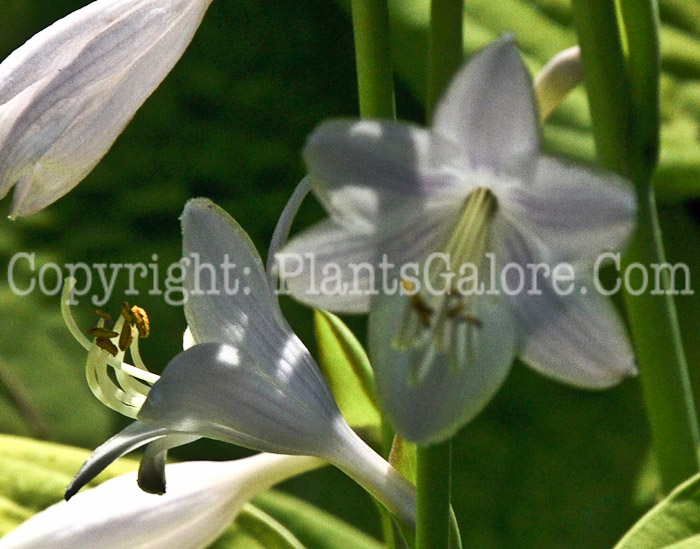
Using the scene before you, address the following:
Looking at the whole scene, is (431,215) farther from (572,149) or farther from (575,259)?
(572,149)

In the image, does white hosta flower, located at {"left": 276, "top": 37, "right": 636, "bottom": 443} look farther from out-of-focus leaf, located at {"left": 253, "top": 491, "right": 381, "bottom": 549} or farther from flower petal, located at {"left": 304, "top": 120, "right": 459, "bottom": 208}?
out-of-focus leaf, located at {"left": 253, "top": 491, "right": 381, "bottom": 549}

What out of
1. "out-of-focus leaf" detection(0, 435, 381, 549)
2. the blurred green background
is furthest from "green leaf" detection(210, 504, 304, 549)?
the blurred green background

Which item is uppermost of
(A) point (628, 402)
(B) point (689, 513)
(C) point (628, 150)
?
(C) point (628, 150)

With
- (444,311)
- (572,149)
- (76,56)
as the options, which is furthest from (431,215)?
(572,149)

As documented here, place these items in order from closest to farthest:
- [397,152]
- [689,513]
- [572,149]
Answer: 1. [397,152]
2. [689,513]
3. [572,149]

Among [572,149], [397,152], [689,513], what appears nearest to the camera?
[397,152]

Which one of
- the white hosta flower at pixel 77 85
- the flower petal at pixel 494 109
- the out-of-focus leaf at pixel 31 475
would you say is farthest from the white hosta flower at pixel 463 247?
the out-of-focus leaf at pixel 31 475
